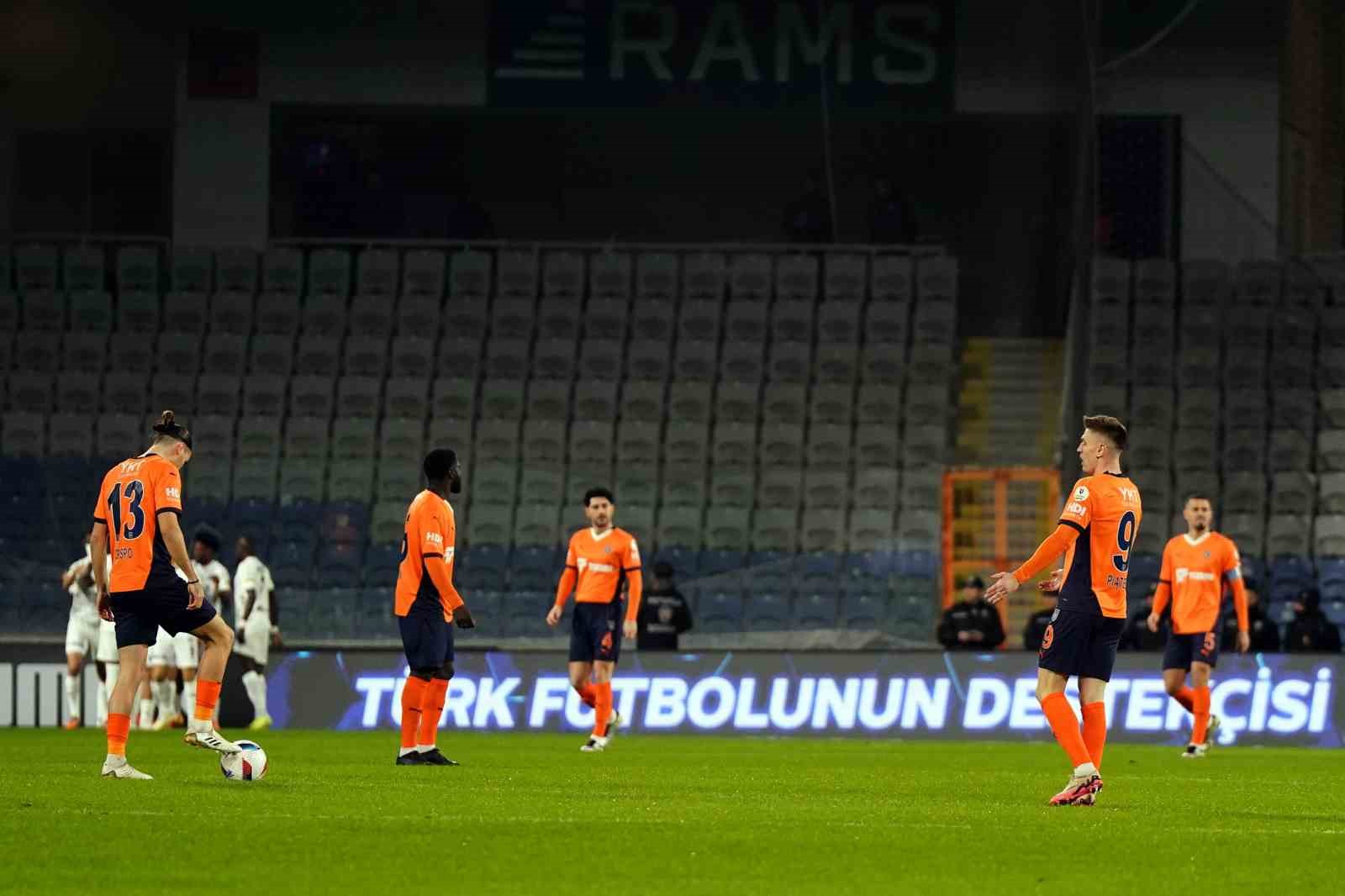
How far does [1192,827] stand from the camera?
35.3ft

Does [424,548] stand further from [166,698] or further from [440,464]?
[166,698]

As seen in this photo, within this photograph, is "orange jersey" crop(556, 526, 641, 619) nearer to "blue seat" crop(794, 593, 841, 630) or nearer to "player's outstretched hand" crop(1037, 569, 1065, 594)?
"blue seat" crop(794, 593, 841, 630)

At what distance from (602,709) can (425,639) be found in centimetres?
426

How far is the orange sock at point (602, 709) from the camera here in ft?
61.6

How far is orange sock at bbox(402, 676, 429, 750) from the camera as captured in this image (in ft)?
49.1

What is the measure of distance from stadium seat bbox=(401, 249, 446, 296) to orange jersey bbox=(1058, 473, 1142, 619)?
65.2ft

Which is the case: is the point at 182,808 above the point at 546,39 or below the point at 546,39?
below

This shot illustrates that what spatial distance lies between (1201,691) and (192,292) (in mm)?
16604

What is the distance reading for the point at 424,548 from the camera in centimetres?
1470

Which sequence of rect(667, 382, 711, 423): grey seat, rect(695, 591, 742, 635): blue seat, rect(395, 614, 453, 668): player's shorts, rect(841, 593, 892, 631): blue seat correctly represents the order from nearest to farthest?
rect(395, 614, 453, 668): player's shorts, rect(841, 593, 892, 631): blue seat, rect(695, 591, 742, 635): blue seat, rect(667, 382, 711, 423): grey seat

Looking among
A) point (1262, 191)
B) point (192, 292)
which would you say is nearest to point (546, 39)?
A: point (192, 292)

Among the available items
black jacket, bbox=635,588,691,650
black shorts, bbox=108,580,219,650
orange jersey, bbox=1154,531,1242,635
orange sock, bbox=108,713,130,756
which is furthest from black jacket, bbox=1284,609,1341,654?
orange sock, bbox=108,713,130,756

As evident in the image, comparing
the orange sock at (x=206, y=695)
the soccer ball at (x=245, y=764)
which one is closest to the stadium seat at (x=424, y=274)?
the orange sock at (x=206, y=695)

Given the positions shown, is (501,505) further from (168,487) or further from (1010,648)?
(168,487)
